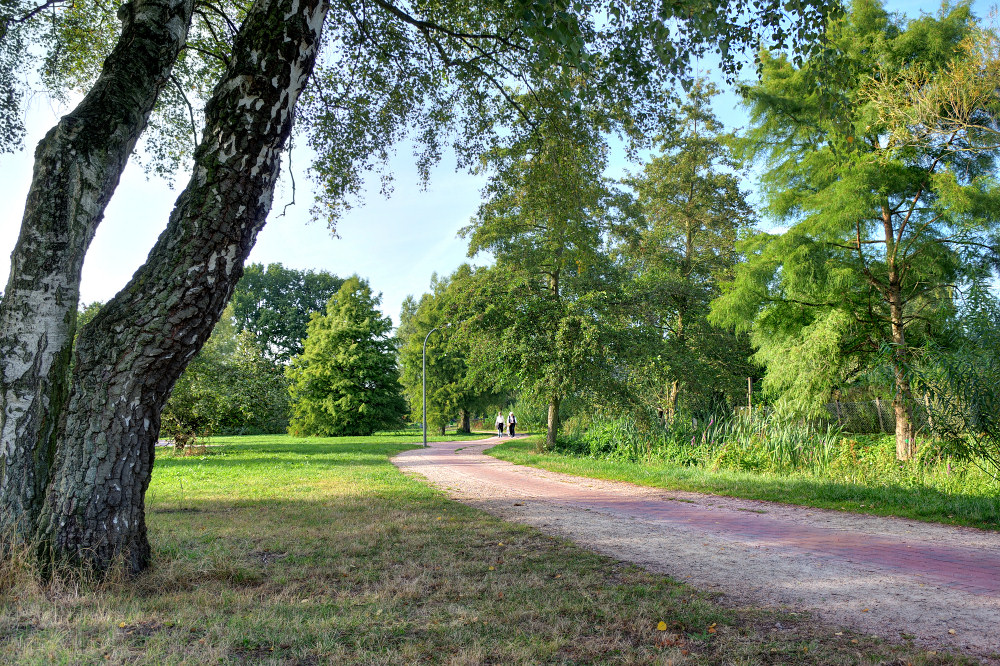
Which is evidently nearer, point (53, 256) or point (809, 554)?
point (53, 256)

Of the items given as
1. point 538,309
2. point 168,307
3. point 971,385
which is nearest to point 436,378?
point 538,309

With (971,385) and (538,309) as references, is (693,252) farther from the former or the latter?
(971,385)

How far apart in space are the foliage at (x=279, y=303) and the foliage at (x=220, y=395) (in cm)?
3390

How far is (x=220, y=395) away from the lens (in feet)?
55.0

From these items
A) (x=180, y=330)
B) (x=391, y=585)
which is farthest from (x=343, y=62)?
(x=391, y=585)

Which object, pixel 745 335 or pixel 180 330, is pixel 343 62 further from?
pixel 745 335

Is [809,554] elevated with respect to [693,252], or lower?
lower

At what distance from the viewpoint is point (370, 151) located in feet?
30.7

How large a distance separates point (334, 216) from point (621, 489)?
6911 millimetres

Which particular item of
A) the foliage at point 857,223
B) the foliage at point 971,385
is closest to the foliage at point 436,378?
the foliage at point 857,223

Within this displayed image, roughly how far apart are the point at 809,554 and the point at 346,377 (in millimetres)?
34062

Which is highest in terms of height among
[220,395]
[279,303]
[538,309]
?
[279,303]

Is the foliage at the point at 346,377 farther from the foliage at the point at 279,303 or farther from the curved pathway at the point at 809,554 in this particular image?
the curved pathway at the point at 809,554

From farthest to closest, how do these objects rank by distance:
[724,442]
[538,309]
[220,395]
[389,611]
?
[538,309], [220,395], [724,442], [389,611]
